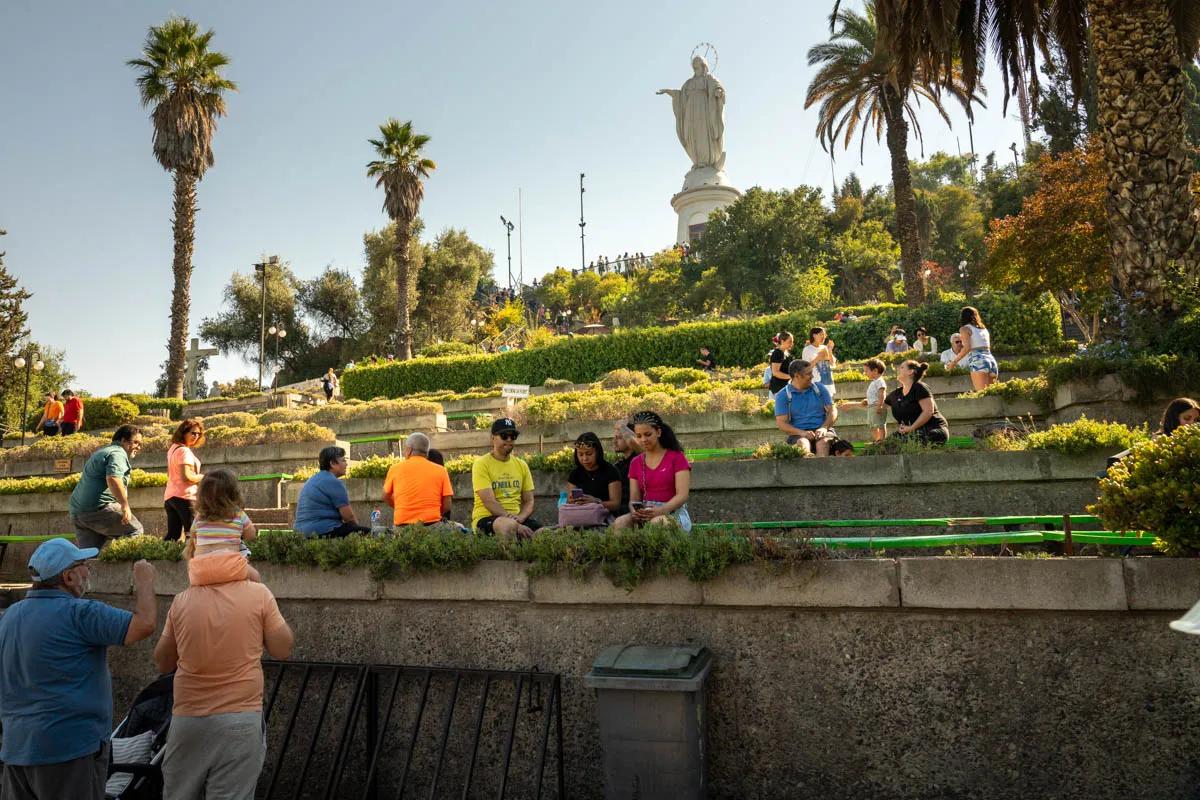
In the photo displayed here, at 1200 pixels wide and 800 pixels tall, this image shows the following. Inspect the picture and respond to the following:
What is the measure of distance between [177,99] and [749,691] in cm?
3791

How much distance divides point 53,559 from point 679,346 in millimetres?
24759

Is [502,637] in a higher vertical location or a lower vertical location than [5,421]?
lower

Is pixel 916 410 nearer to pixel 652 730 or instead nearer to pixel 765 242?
pixel 652 730

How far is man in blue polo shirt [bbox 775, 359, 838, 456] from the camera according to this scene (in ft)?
29.7

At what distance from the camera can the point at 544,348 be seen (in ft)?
97.9

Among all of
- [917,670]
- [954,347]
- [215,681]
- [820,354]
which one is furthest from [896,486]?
[954,347]

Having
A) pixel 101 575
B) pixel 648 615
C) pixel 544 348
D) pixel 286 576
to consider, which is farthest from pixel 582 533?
pixel 544 348

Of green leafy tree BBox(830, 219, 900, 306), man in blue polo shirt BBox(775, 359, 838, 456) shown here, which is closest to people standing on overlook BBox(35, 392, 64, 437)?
man in blue polo shirt BBox(775, 359, 838, 456)

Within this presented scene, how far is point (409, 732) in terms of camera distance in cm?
596

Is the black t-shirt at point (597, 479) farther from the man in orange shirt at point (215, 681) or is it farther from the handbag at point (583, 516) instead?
the man in orange shirt at point (215, 681)

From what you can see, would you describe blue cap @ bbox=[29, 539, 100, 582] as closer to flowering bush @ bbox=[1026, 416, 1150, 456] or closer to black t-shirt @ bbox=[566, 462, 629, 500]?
black t-shirt @ bbox=[566, 462, 629, 500]

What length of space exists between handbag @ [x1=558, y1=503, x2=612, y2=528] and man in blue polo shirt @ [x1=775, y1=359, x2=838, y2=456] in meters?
3.17

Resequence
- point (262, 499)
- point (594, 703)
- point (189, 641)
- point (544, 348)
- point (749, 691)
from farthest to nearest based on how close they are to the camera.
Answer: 1. point (544, 348)
2. point (262, 499)
3. point (594, 703)
4. point (749, 691)
5. point (189, 641)

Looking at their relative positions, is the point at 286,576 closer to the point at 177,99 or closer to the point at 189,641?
the point at 189,641
